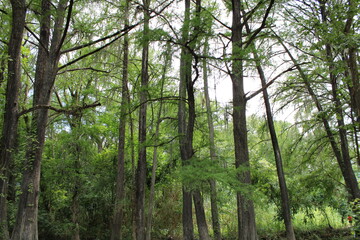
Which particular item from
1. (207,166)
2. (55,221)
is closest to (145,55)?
(207,166)

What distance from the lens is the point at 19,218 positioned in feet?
20.6

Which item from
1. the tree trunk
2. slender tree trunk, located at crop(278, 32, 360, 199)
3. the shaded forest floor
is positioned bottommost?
the shaded forest floor

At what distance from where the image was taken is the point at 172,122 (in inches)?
378

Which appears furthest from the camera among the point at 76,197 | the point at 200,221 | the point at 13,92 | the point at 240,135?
the point at 76,197

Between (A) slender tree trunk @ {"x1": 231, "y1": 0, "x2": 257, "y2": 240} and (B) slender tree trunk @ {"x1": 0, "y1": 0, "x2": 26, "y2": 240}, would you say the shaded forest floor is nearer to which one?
(A) slender tree trunk @ {"x1": 231, "y1": 0, "x2": 257, "y2": 240}

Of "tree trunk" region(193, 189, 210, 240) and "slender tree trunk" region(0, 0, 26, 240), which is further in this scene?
"tree trunk" region(193, 189, 210, 240)

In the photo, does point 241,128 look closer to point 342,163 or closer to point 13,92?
point 342,163

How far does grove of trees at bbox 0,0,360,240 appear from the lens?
608 centimetres

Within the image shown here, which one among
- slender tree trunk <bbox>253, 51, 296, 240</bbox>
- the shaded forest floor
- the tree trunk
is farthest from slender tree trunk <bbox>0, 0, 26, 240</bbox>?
the shaded forest floor

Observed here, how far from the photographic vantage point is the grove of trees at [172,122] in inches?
239

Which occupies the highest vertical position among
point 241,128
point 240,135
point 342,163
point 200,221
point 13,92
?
point 13,92

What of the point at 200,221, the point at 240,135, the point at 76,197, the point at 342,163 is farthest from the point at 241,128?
the point at 76,197

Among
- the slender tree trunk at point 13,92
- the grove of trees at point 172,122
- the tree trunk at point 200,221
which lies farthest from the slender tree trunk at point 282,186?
the slender tree trunk at point 13,92

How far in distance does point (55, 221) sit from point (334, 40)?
1062 cm
